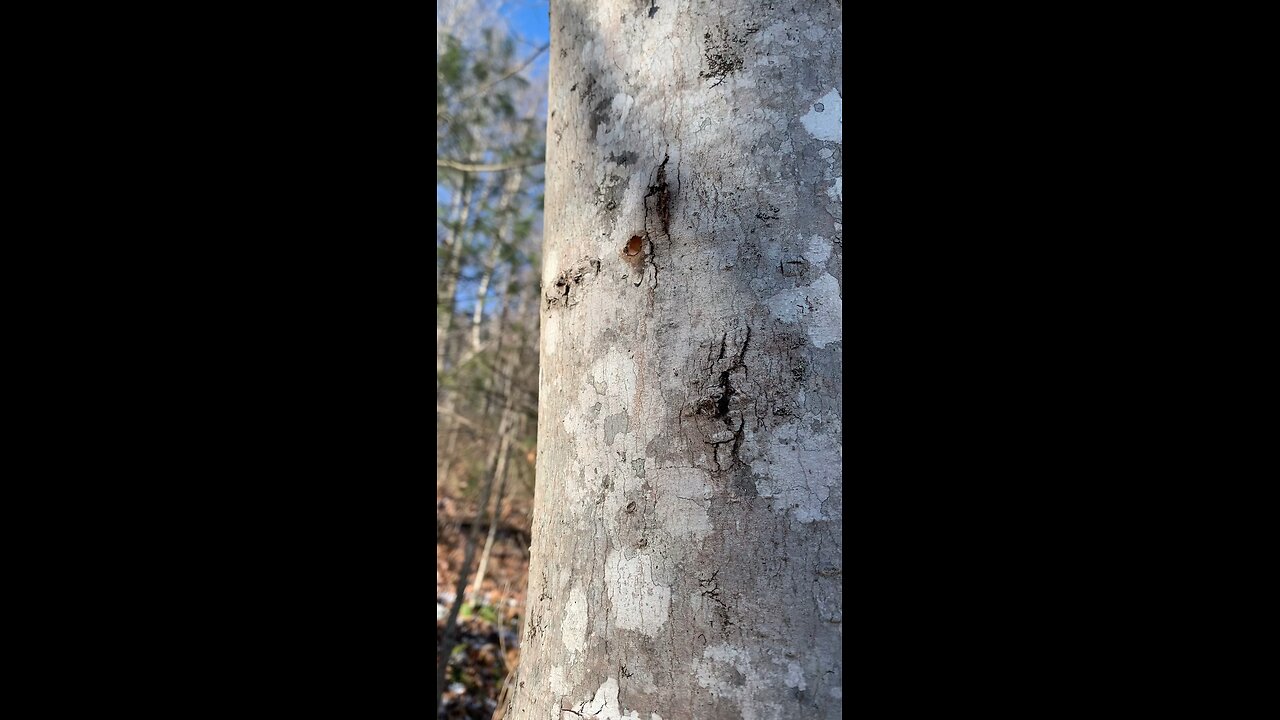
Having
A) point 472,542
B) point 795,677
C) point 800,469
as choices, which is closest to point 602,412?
point 800,469

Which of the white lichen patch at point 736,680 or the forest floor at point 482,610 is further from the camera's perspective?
the forest floor at point 482,610

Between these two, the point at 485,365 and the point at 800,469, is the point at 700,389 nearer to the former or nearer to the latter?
the point at 800,469

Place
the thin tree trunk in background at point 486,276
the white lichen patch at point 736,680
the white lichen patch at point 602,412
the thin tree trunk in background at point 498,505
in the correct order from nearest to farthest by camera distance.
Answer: the white lichen patch at point 736,680 → the white lichen patch at point 602,412 → the thin tree trunk in background at point 498,505 → the thin tree trunk in background at point 486,276

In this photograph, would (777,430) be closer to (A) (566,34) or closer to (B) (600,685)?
(B) (600,685)

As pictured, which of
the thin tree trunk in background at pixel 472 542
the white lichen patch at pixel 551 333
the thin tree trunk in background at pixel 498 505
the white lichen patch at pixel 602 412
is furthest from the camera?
the thin tree trunk in background at pixel 498 505

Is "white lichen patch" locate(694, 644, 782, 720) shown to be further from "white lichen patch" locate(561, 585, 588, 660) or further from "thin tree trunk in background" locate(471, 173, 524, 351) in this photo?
"thin tree trunk in background" locate(471, 173, 524, 351)

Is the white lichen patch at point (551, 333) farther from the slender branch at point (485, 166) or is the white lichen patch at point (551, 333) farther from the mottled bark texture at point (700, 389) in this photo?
the slender branch at point (485, 166)

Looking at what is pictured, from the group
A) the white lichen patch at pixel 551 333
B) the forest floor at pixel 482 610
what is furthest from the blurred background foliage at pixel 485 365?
the white lichen patch at pixel 551 333

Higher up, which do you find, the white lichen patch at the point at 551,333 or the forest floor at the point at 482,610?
the white lichen patch at the point at 551,333
